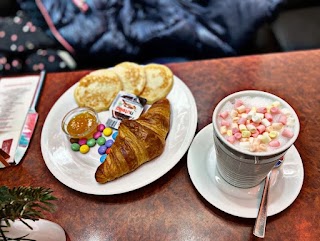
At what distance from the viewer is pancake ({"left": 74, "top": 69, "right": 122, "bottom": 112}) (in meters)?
1.12

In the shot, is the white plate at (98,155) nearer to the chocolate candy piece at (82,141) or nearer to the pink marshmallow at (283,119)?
the chocolate candy piece at (82,141)

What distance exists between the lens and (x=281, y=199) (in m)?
0.82

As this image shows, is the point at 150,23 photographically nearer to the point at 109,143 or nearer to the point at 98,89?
the point at 98,89

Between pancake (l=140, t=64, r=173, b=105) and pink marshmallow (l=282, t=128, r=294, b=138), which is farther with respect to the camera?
pancake (l=140, t=64, r=173, b=105)

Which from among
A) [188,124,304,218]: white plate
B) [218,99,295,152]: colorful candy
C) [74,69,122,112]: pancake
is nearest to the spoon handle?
[188,124,304,218]: white plate

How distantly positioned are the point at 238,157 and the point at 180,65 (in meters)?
0.56

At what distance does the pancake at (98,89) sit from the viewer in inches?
44.1

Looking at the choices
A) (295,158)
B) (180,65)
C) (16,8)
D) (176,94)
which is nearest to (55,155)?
(176,94)

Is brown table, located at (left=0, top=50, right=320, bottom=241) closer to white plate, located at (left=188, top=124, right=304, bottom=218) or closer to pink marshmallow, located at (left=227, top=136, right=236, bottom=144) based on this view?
white plate, located at (left=188, top=124, right=304, bottom=218)

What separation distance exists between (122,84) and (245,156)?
0.57m

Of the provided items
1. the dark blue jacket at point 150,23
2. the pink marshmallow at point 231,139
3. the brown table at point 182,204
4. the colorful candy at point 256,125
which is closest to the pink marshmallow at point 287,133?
the colorful candy at point 256,125

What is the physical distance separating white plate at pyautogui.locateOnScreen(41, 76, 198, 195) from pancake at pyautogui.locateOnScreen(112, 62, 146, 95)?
104 millimetres

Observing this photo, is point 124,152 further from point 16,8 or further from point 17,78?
point 16,8

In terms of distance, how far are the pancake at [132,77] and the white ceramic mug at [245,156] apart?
1.33 feet
